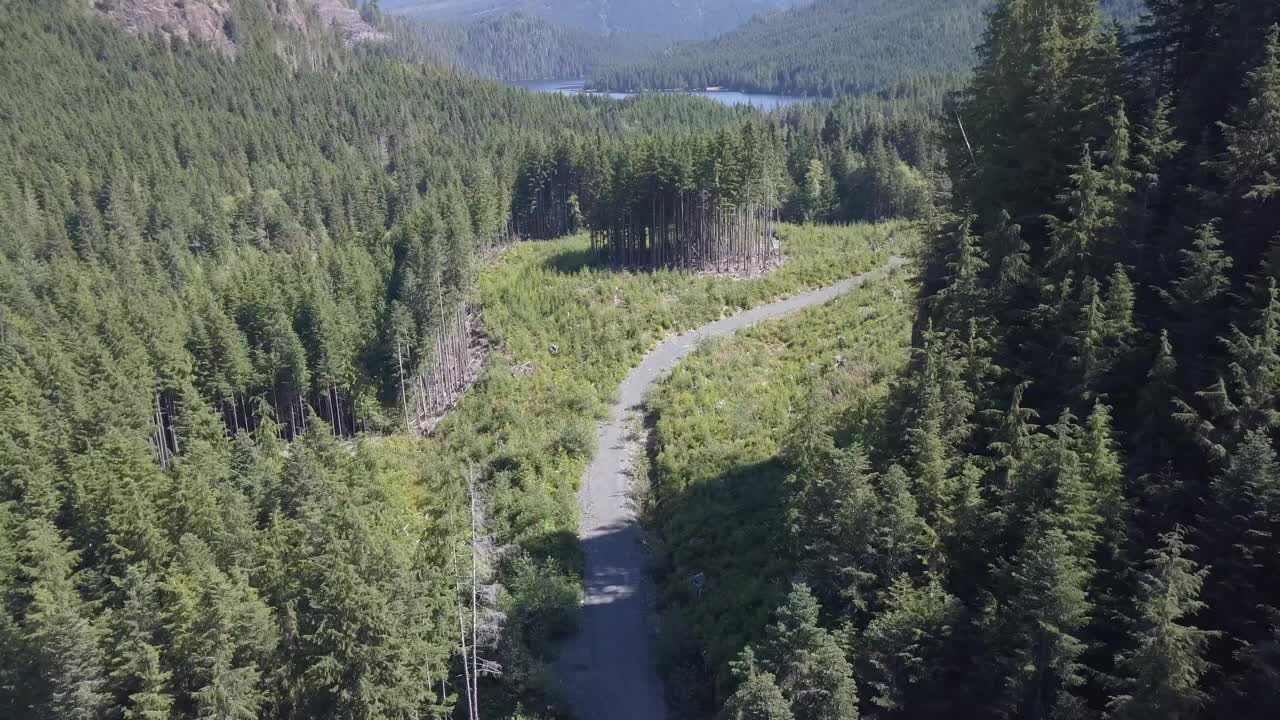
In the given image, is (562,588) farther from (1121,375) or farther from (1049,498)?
(1121,375)

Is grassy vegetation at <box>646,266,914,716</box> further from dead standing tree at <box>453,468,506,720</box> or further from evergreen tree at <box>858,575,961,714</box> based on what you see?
dead standing tree at <box>453,468,506,720</box>

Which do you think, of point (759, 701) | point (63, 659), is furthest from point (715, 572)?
point (63, 659)

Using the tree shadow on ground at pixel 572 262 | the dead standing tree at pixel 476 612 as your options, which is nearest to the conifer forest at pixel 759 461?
the dead standing tree at pixel 476 612

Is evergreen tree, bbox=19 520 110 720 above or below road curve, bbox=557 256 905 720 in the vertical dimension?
above

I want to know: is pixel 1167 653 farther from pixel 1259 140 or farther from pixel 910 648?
pixel 1259 140

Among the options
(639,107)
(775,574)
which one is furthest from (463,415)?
(639,107)

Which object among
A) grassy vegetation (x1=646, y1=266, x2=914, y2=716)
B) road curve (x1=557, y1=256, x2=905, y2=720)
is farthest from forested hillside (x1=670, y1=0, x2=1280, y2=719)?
road curve (x1=557, y1=256, x2=905, y2=720)

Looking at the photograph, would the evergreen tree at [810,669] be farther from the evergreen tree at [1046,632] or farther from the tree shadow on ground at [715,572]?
the tree shadow on ground at [715,572]
